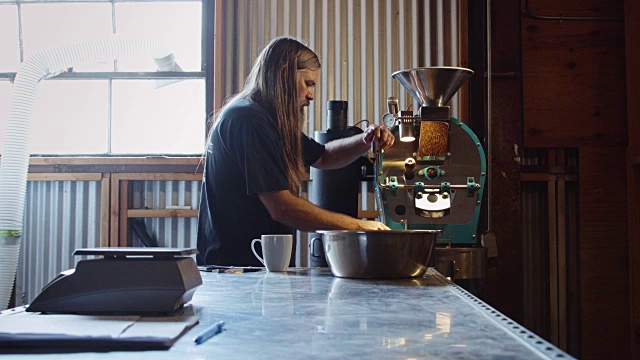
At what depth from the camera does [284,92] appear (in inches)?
109

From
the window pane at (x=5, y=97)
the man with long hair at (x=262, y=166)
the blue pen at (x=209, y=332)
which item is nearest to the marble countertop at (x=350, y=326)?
the blue pen at (x=209, y=332)

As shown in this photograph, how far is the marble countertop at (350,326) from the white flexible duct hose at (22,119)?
9.29 feet

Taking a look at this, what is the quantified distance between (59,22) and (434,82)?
9.37 ft

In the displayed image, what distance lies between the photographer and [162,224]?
176 inches

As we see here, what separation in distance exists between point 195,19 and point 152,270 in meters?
3.73

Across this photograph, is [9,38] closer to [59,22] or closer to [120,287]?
[59,22]

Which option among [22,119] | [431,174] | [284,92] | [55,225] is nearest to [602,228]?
[431,174]

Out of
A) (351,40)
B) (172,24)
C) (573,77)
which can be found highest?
(172,24)

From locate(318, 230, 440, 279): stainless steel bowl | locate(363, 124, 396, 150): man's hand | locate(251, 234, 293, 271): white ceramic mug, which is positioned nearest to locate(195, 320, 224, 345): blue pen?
locate(318, 230, 440, 279): stainless steel bowl

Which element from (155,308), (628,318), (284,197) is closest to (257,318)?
(155,308)

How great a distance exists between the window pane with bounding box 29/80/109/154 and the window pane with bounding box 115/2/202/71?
1.45 feet

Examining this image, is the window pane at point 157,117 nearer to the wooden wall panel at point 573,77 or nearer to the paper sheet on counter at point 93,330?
the wooden wall panel at point 573,77

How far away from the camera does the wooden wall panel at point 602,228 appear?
4324 mm

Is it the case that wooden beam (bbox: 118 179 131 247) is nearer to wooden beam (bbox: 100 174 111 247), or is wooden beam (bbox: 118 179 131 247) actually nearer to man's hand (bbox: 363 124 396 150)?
wooden beam (bbox: 100 174 111 247)
